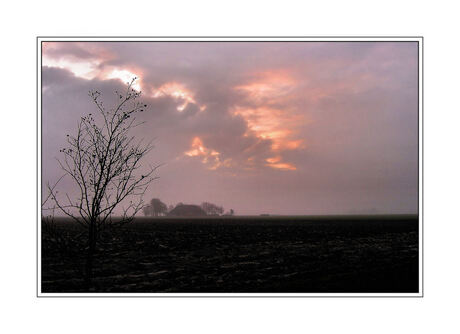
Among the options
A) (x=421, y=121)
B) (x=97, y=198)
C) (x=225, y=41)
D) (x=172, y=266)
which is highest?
(x=225, y=41)

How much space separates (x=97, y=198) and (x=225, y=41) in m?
4.73

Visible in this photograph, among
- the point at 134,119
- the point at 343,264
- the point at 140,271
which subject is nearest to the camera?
the point at 134,119

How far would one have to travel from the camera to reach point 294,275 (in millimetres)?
12789

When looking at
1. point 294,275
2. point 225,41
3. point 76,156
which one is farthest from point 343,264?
point 76,156

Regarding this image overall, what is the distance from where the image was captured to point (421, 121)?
827 cm

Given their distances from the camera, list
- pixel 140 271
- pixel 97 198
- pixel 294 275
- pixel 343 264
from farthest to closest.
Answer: pixel 343 264 < pixel 140 271 < pixel 294 275 < pixel 97 198

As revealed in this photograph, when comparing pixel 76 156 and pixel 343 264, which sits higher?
pixel 76 156

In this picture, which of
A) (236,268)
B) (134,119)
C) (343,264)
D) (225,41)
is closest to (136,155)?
(134,119)

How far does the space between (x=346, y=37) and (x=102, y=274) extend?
11.8 meters

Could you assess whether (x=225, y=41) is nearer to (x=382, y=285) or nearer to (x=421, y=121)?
(x=421, y=121)

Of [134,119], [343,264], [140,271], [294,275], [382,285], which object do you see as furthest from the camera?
[343,264]

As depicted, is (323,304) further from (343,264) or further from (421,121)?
(343,264)

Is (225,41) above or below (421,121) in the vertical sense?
above

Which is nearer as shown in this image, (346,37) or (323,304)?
(323,304)
